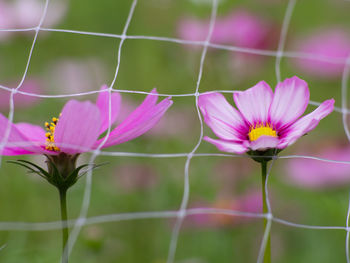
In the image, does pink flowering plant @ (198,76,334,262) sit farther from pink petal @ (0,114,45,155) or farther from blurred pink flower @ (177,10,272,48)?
blurred pink flower @ (177,10,272,48)

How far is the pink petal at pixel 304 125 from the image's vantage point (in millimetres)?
406

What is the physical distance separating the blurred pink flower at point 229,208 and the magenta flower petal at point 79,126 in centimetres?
60

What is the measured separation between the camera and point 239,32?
128 centimetres

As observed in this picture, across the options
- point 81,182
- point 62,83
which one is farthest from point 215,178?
point 62,83

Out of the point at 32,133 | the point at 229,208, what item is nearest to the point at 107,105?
the point at 32,133

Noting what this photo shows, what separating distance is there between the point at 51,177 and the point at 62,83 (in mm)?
1253

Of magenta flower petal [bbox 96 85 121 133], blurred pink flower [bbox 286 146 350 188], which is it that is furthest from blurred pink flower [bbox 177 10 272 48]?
magenta flower petal [bbox 96 85 121 133]

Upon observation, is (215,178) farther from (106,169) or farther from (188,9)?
(188,9)

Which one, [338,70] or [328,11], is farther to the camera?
[328,11]

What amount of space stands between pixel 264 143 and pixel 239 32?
0.89 meters

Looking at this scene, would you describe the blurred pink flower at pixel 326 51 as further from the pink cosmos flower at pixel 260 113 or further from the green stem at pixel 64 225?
the green stem at pixel 64 225

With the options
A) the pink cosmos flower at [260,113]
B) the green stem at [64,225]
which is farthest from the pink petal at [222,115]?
Answer: the green stem at [64,225]

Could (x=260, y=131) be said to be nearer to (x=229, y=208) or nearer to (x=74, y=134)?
(x=74, y=134)

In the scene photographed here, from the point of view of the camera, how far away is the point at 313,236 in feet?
3.78
